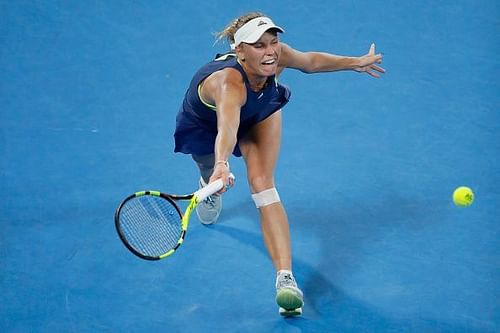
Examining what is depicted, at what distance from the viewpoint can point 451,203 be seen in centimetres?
561

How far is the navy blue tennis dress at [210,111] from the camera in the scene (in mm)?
4879

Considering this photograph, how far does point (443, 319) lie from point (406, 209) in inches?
41.9

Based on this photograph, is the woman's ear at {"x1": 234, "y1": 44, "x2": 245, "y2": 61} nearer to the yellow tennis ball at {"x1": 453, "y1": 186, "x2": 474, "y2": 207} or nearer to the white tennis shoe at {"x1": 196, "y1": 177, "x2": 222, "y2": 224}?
the white tennis shoe at {"x1": 196, "y1": 177, "x2": 222, "y2": 224}

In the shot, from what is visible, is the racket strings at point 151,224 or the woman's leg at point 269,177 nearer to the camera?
the racket strings at point 151,224

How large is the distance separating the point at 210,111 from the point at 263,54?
22.2 inches

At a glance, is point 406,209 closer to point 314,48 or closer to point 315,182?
point 315,182

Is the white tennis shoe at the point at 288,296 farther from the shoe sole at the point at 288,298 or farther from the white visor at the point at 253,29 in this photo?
the white visor at the point at 253,29

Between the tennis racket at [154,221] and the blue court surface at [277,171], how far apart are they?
61 cm

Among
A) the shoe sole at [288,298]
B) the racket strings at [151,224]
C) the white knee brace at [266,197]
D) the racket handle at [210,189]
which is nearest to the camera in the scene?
the racket handle at [210,189]

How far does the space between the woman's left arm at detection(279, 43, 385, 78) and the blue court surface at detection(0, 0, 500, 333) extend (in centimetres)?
81

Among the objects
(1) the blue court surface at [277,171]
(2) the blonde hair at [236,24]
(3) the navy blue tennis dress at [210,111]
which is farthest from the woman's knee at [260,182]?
(2) the blonde hair at [236,24]

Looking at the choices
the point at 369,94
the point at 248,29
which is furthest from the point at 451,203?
the point at 248,29

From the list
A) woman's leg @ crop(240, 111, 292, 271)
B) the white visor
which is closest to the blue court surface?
woman's leg @ crop(240, 111, 292, 271)

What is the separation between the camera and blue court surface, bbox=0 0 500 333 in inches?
192
